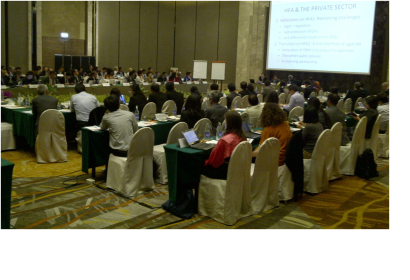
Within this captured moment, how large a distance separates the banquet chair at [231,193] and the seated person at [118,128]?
49.6 inches

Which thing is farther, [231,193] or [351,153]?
[351,153]

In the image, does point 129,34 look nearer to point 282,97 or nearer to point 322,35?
point 322,35

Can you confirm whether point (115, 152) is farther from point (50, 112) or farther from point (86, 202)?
point (50, 112)

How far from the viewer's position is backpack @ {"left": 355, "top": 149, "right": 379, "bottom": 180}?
20.0 feet

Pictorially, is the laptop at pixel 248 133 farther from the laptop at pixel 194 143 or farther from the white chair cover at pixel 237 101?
the white chair cover at pixel 237 101

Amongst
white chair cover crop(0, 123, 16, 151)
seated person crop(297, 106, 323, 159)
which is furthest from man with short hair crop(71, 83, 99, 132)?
seated person crop(297, 106, 323, 159)

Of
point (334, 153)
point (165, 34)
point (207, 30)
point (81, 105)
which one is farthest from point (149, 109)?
point (165, 34)

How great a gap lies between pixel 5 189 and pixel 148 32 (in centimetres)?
1659

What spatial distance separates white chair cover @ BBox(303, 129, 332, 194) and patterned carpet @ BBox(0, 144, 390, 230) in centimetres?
15

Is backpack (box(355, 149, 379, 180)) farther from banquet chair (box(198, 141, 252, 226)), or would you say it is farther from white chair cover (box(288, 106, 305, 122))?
banquet chair (box(198, 141, 252, 226))

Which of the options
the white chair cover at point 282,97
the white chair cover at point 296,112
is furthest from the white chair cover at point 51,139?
the white chair cover at point 282,97

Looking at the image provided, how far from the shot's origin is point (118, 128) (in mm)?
4926
